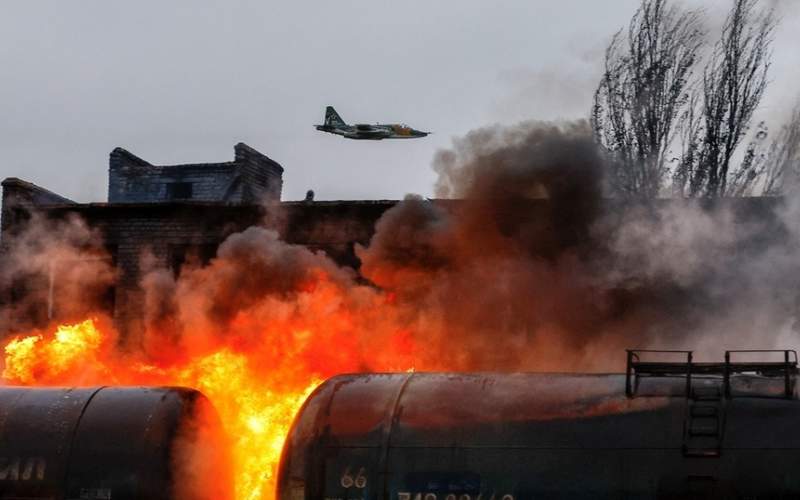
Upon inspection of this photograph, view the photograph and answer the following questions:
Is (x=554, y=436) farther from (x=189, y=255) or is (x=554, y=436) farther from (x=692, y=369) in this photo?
(x=189, y=255)

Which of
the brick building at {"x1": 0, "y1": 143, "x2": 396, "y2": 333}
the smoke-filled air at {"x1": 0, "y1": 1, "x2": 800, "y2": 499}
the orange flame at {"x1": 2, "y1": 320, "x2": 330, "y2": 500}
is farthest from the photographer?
the brick building at {"x1": 0, "y1": 143, "x2": 396, "y2": 333}

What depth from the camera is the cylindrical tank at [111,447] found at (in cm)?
1107

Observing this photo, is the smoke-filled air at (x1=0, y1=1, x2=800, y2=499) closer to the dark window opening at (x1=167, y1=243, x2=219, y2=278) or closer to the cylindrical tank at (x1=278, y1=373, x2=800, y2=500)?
the cylindrical tank at (x1=278, y1=373, x2=800, y2=500)

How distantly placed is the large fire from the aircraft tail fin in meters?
30.1

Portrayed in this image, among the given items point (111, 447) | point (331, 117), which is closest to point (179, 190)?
point (331, 117)

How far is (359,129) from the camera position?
4759 cm

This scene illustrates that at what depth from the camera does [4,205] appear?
24.6m

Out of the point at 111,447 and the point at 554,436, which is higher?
the point at 554,436

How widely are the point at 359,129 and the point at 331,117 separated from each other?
150 centimetres

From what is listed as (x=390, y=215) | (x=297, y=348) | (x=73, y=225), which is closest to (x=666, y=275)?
(x=390, y=215)

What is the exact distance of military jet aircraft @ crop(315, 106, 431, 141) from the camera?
4669cm

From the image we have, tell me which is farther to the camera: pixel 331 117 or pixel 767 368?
pixel 331 117

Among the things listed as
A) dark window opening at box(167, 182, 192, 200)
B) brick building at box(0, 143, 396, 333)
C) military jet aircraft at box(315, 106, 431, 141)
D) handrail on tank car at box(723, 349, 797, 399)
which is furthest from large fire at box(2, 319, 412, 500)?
military jet aircraft at box(315, 106, 431, 141)

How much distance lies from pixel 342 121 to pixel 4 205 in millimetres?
23930
